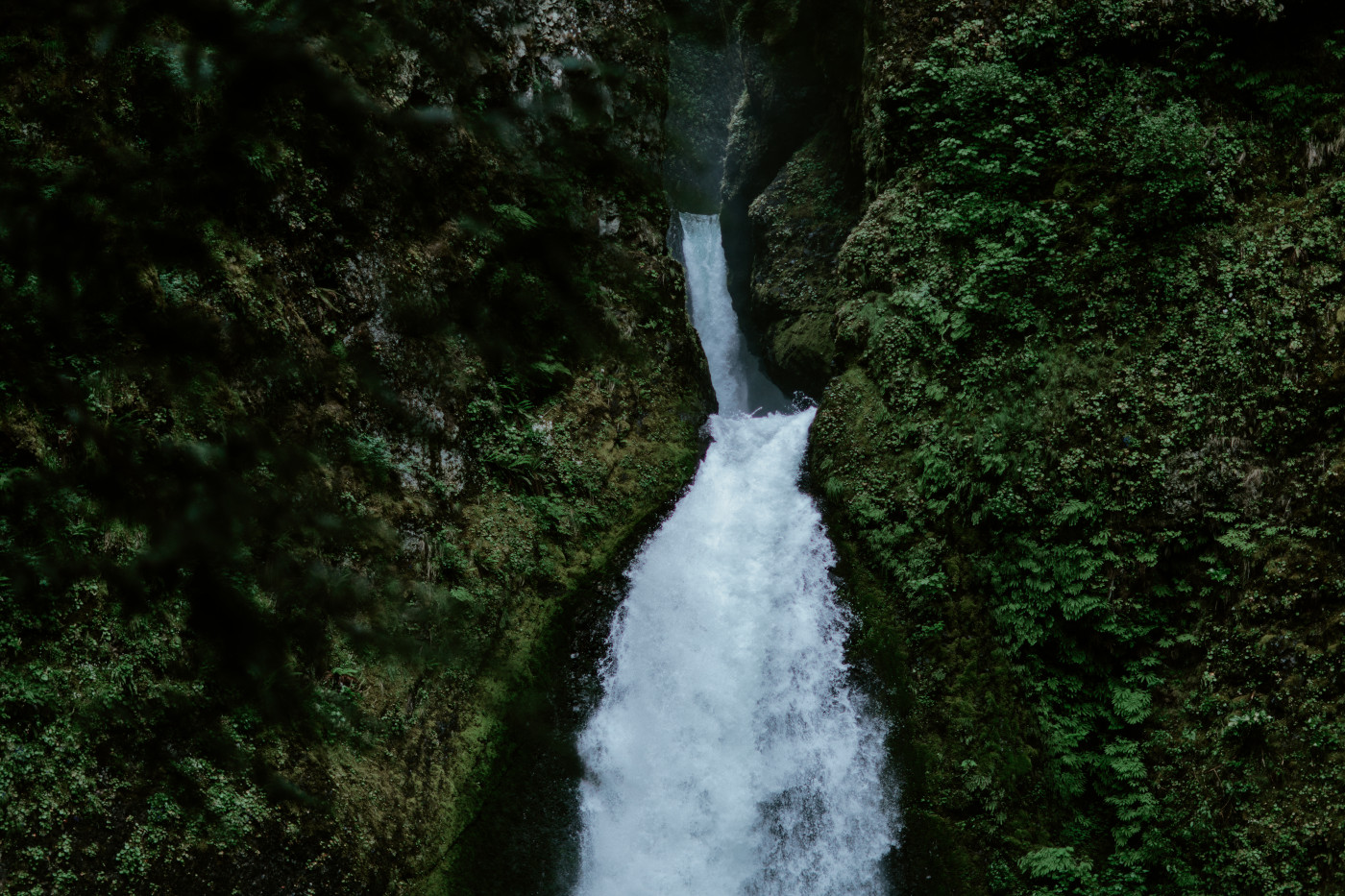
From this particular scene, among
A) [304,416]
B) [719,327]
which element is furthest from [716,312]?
[304,416]

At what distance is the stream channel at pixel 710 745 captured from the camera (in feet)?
25.9

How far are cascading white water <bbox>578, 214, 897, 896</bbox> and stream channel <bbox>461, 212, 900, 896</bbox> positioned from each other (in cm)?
1

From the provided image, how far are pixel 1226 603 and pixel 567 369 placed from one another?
7.72 metres

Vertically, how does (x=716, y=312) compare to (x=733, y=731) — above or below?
above

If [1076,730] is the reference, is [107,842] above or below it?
above

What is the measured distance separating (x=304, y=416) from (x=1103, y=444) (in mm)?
7788

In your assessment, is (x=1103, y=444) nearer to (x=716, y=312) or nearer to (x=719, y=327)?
(x=719, y=327)

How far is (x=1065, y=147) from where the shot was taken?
9.68 m

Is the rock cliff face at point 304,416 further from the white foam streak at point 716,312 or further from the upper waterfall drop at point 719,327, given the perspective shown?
the white foam streak at point 716,312

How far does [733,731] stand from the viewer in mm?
8617

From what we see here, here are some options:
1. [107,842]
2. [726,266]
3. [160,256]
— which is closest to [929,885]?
[107,842]

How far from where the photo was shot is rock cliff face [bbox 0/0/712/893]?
225 cm

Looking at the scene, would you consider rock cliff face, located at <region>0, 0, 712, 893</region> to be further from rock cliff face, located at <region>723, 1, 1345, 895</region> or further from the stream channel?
rock cliff face, located at <region>723, 1, 1345, 895</region>

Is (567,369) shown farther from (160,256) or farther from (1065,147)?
(160,256)
